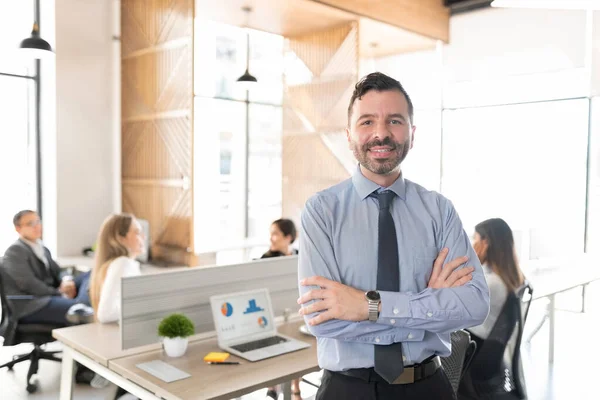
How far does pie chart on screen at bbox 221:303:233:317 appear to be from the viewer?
305 cm

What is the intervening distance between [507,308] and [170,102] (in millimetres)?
5055

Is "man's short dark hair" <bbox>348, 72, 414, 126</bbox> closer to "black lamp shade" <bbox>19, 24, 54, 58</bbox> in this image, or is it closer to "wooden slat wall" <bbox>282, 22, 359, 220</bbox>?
"black lamp shade" <bbox>19, 24, 54, 58</bbox>

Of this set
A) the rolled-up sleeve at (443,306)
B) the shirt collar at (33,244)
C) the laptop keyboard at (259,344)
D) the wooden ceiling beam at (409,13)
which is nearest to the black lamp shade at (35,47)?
the shirt collar at (33,244)

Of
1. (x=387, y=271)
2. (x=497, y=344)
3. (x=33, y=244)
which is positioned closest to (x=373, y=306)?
(x=387, y=271)

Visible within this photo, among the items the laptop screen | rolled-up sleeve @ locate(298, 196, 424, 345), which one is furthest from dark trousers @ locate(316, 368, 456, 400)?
the laptop screen

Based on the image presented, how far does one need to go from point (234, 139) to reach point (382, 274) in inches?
301

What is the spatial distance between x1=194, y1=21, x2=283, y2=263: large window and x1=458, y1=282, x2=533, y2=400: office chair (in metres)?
5.85

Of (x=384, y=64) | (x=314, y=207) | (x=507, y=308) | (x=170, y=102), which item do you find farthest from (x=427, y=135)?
(x=314, y=207)

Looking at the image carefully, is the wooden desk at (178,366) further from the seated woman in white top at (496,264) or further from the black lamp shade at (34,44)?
the black lamp shade at (34,44)

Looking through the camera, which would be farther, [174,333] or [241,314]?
[241,314]

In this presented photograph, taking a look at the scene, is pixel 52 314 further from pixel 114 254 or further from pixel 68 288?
pixel 114 254

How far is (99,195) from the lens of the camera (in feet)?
24.7

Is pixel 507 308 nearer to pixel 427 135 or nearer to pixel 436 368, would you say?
pixel 436 368

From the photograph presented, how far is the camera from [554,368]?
5.20 metres
